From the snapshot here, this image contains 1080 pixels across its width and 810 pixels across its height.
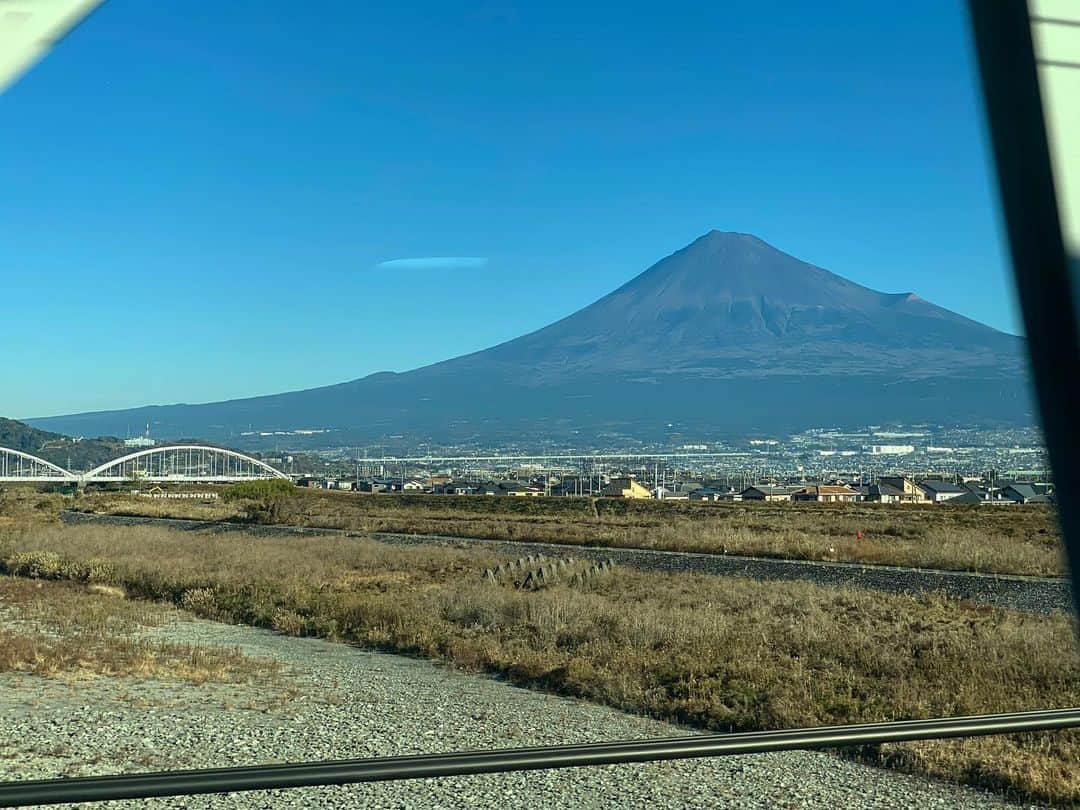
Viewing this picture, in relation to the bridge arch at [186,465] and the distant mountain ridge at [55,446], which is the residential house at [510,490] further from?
the distant mountain ridge at [55,446]

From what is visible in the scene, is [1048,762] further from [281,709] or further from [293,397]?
[293,397]

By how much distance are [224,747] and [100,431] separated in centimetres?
13999

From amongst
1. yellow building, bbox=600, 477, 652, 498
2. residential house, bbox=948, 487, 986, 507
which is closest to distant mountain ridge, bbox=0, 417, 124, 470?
yellow building, bbox=600, 477, 652, 498

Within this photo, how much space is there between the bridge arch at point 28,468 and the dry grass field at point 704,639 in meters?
54.7

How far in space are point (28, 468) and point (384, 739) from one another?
75.2m

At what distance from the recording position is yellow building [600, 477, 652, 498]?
184ft

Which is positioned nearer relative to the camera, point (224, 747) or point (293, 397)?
point (224, 747)

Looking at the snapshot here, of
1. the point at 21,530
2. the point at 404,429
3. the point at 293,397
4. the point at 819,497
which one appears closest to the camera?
the point at 21,530

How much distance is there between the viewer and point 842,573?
19.7 m

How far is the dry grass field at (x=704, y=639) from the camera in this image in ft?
25.9

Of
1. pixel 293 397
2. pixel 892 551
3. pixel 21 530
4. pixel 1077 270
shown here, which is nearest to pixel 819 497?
pixel 892 551

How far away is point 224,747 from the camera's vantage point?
7.18 metres

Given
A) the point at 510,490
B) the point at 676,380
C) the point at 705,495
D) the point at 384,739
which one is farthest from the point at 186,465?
the point at 676,380

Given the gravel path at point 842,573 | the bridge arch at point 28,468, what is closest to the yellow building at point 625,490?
the gravel path at point 842,573
